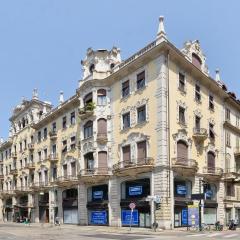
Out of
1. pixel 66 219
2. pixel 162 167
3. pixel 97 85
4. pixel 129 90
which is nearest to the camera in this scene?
pixel 162 167

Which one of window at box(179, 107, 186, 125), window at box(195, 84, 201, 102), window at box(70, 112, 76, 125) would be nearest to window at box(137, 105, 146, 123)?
window at box(179, 107, 186, 125)

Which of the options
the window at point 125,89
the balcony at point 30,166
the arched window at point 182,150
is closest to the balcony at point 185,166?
the arched window at point 182,150

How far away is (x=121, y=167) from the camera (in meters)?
40.1

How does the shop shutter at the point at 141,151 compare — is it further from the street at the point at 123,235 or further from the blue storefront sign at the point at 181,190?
the street at the point at 123,235

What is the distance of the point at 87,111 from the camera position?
45625 millimetres

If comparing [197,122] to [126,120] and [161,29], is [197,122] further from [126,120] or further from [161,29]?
[161,29]

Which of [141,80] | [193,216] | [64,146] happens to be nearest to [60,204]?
[64,146]

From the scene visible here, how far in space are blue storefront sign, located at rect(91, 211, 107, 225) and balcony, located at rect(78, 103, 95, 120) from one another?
11392 millimetres

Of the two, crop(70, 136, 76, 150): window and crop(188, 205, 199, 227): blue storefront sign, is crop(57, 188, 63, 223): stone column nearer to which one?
crop(70, 136, 76, 150): window

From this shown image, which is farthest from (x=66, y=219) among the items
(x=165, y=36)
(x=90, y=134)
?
(x=165, y=36)

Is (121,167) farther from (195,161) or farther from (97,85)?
(97,85)

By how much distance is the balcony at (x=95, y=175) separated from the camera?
43.1 metres

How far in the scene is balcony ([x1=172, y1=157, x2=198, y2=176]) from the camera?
1464 inches

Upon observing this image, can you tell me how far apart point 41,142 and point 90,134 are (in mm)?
18660
